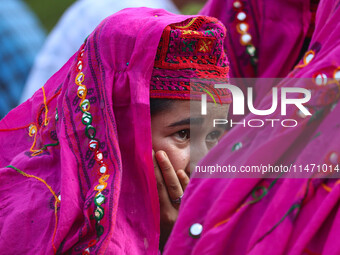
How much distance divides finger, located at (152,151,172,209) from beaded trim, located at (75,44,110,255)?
11.6 inches

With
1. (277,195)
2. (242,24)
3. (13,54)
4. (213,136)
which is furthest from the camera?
(13,54)

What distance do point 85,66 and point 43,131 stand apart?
0.27 m

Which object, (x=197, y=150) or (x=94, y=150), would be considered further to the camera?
(x=197, y=150)

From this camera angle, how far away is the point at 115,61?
212 centimetres

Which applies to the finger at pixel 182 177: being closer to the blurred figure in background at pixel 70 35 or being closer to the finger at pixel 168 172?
the finger at pixel 168 172

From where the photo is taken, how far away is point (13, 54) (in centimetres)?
448

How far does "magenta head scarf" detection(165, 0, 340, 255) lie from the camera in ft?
3.63

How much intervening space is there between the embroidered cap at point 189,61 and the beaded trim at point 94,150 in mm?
242

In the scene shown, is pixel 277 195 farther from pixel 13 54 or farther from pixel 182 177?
pixel 13 54

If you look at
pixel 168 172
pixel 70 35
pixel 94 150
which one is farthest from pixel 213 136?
pixel 70 35

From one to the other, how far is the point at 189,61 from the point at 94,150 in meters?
0.49

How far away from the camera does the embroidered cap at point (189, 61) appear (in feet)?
7.08

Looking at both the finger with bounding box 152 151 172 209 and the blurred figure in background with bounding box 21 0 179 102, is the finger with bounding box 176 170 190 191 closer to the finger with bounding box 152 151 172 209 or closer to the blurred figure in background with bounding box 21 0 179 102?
the finger with bounding box 152 151 172 209

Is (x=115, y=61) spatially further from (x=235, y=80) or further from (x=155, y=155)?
(x=235, y=80)
